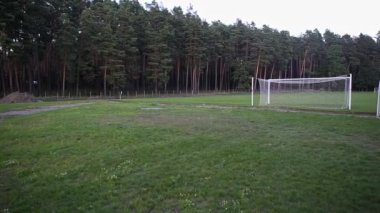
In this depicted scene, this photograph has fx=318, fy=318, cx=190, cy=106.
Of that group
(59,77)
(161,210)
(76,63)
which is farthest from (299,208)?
(59,77)

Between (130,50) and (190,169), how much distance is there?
4907 cm

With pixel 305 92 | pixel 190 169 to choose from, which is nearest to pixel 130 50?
pixel 305 92

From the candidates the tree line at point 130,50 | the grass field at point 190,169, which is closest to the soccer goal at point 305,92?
the grass field at point 190,169

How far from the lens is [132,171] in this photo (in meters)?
8.34

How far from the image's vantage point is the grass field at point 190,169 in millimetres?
6434

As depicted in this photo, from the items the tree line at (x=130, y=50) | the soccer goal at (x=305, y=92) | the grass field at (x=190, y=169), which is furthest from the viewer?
the tree line at (x=130, y=50)

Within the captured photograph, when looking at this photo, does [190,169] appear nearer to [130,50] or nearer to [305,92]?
[305,92]

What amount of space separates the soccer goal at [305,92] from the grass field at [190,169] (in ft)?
49.0

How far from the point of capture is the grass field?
6.43 m

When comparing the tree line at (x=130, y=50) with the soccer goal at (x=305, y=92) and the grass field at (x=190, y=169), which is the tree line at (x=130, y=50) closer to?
the soccer goal at (x=305, y=92)

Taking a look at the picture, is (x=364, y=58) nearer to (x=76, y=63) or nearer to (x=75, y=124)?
(x=76, y=63)

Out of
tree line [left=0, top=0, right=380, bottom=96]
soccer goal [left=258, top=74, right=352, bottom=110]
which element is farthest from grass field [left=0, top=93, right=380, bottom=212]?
tree line [left=0, top=0, right=380, bottom=96]

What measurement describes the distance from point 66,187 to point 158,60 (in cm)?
5158

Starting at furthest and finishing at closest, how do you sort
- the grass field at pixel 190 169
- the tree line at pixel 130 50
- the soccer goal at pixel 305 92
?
the tree line at pixel 130 50, the soccer goal at pixel 305 92, the grass field at pixel 190 169
